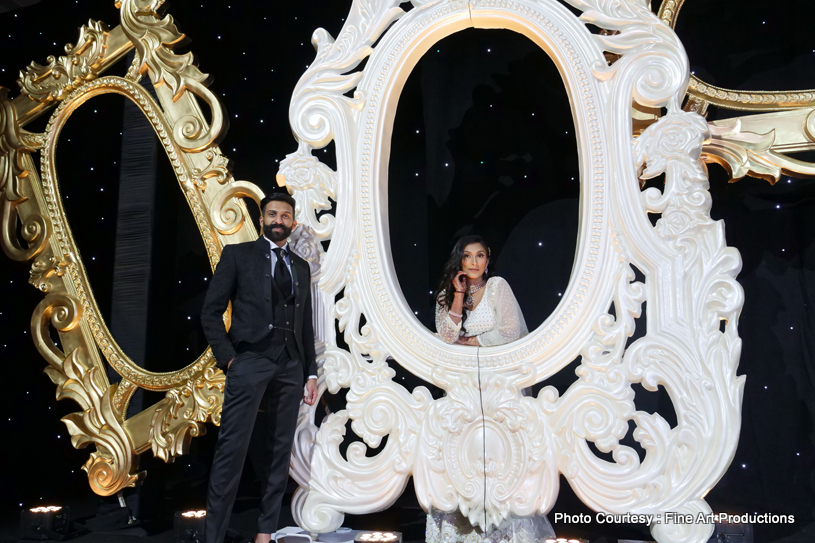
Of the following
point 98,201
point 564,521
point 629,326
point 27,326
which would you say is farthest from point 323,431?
point 27,326

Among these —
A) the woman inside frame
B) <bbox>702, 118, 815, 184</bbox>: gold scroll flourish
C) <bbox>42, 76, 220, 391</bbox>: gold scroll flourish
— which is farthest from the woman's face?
<bbox>42, 76, 220, 391</bbox>: gold scroll flourish

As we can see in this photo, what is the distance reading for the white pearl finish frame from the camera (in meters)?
2.09

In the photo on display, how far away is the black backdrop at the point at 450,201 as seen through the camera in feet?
8.17

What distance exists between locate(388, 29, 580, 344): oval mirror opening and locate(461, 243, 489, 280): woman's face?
0.25 meters

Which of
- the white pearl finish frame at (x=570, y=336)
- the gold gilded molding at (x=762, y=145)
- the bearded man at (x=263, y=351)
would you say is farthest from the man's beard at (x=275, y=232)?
the gold gilded molding at (x=762, y=145)

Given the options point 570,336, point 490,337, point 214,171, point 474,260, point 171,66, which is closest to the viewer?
point 570,336

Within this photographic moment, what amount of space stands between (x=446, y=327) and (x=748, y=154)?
1.33m

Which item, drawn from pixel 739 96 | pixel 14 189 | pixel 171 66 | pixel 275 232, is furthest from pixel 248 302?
pixel 739 96

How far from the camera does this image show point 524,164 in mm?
2877

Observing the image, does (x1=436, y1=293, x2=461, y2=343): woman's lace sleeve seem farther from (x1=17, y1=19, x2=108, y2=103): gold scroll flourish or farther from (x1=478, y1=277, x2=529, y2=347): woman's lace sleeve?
(x1=17, y1=19, x2=108, y2=103): gold scroll flourish

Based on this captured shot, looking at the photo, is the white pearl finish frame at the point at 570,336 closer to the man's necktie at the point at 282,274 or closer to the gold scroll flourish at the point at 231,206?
the man's necktie at the point at 282,274

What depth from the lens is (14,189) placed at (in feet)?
11.2

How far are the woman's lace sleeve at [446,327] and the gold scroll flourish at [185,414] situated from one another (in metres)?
1.04

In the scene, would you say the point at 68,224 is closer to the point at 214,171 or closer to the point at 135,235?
the point at 135,235
